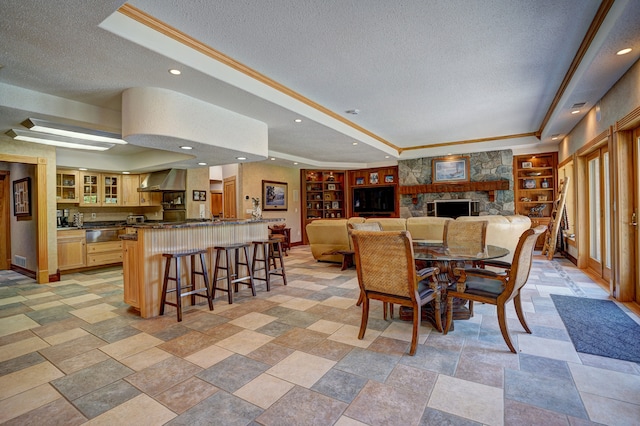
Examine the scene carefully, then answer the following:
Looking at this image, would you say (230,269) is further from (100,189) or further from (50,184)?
(100,189)

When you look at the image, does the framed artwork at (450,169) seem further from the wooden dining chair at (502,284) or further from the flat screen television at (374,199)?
the wooden dining chair at (502,284)

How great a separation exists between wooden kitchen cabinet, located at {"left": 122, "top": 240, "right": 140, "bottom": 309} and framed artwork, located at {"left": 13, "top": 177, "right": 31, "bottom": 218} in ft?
10.7

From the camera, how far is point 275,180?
29.3ft

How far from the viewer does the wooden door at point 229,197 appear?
27.2ft

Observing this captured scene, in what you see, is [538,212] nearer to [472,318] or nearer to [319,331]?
[472,318]

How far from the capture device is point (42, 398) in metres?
1.92

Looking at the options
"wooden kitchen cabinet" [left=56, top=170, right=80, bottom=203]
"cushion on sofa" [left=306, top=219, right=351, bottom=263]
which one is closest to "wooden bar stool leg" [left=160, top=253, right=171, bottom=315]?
"cushion on sofa" [left=306, top=219, right=351, bottom=263]

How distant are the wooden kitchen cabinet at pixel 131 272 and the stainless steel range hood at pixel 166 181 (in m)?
3.09

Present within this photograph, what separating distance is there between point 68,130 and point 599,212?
25.5 feet

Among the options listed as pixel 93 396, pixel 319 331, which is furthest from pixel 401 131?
pixel 93 396

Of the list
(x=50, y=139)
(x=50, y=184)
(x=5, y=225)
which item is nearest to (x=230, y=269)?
(x=50, y=139)

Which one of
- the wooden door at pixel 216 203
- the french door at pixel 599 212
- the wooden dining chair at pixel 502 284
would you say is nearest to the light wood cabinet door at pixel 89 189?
the wooden door at pixel 216 203

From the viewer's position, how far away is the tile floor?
171 cm

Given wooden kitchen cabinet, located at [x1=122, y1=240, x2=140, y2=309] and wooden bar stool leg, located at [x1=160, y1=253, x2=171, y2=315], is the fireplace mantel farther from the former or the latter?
wooden kitchen cabinet, located at [x1=122, y1=240, x2=140, y2=309]
